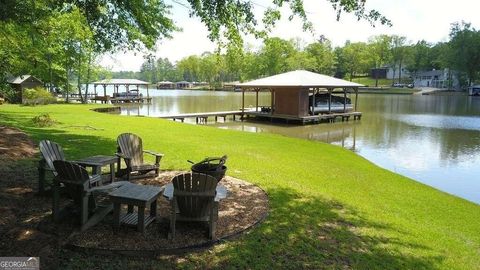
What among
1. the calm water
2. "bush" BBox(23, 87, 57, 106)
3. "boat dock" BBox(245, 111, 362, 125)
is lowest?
the calm water

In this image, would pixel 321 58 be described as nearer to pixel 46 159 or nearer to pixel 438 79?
pixel 438 79

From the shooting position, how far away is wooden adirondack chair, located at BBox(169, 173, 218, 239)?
4938 millimetres

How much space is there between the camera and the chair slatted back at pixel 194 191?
4930mm

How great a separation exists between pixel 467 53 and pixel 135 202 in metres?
92.5

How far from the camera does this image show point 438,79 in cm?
10044

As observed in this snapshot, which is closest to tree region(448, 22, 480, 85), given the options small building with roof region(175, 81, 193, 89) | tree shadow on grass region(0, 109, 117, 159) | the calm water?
the calm water

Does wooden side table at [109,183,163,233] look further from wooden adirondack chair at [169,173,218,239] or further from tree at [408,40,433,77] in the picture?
tree at [408,40,433,77]

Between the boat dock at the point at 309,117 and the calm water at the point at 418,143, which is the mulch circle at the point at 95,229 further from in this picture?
the boat dock at the point at 309,117

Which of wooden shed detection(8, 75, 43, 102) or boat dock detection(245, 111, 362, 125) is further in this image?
wooden shed detection(8, 75, 43, 102)

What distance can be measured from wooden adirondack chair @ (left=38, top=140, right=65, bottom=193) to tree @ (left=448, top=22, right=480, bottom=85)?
9109cm

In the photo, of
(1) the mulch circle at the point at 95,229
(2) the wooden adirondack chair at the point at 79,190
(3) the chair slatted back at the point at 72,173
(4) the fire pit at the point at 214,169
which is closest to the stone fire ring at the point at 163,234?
(1) the mulch circle at the point at 95,229

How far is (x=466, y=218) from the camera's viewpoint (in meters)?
8.09

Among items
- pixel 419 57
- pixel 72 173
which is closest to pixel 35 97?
pixel 72 173

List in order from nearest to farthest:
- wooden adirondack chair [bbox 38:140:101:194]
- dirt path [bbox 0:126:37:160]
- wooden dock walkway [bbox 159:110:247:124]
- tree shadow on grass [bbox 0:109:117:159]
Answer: wooden adirondack chair [bbox 38:140:101:194] < dirt path [bbox 0:126:37:160] < tree shadow on grass [bbox 0:109:117:159] < wooden dock walkway [bbox 159:110:247:124]
